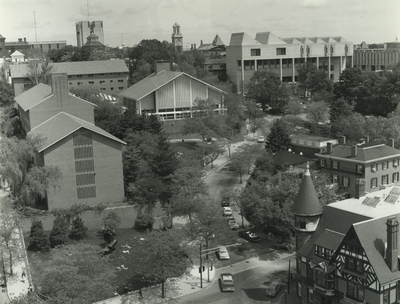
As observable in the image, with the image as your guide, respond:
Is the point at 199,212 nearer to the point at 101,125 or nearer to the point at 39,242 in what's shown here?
the point at 39,242

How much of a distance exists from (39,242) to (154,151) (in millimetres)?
12253

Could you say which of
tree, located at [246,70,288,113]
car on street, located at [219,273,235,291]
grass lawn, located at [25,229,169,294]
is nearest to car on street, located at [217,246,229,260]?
car on street, located at [219,273,235,291]

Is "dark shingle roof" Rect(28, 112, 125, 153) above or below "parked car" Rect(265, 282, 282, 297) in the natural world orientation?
above

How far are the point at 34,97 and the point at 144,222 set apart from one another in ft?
70.6

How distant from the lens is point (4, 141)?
39219 millimetres

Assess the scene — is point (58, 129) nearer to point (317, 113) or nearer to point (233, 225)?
point (233, 225)

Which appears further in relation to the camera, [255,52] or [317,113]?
[255,52]

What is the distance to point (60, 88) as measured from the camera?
47.1 metres

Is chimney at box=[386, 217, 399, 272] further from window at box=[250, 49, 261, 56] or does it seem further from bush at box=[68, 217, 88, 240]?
window at box=[250, 49, 261, 56]

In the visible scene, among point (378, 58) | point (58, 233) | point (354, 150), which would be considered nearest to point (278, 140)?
point (354, 150)

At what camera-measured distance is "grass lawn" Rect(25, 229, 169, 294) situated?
32406 millimetres

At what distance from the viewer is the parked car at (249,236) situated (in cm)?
3728

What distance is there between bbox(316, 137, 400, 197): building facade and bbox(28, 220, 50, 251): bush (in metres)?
22.1

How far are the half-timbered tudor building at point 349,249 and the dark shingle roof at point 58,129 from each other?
1788 centimetres
